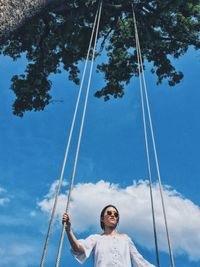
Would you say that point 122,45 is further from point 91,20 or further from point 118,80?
point 91,20

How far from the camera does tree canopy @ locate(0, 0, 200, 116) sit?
→ 7.94 metres

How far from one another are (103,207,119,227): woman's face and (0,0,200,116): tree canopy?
15.3 feet

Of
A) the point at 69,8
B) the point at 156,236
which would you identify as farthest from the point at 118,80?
the point at 156,236

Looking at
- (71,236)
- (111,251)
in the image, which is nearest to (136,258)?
(111,251)

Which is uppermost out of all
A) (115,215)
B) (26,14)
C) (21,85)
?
(21,85)

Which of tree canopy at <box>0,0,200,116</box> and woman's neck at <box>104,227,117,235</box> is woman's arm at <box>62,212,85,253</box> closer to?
woman's neck at <box>104,227,117,235</box>

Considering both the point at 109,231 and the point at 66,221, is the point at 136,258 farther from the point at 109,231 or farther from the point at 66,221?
the point at 66,221

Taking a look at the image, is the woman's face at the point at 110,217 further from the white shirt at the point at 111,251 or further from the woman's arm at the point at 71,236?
the woman's arm at the point at 71,236

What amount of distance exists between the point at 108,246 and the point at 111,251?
0.18ft

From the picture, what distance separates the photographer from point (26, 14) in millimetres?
5020

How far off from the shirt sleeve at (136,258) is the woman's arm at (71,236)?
1.36 feet

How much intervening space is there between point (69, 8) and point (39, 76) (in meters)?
2.70

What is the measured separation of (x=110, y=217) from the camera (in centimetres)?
364

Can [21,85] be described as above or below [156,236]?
above
